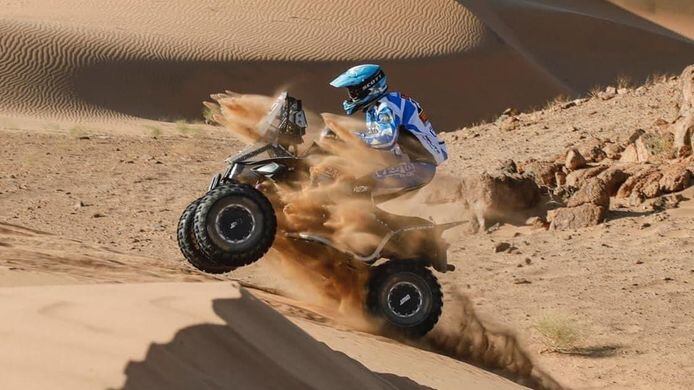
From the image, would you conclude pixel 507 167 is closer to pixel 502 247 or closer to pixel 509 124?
pixel 502 247

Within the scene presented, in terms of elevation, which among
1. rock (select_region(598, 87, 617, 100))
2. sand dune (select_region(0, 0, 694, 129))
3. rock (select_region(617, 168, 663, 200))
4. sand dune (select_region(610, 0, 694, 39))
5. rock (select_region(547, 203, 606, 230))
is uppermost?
sand dune (select_region(610, 0, 694, 39))

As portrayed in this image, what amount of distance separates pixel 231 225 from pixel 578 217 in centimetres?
693

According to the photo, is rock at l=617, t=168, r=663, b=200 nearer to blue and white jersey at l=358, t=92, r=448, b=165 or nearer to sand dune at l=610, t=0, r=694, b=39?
blue and white jersey at l=358, t=92, r=448, b=165

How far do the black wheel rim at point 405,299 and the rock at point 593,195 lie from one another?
236 inches

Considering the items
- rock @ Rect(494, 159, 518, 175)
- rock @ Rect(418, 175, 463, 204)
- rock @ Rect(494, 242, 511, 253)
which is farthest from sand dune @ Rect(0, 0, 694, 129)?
rock @ Rect(494, 242, 511, 253)

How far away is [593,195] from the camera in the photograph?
14883 millimetres

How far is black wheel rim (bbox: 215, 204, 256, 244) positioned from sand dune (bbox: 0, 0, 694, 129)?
67.1ft

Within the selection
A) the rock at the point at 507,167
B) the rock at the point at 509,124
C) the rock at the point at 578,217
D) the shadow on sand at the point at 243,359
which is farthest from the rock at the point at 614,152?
the shadow on sand at the point at 243,359

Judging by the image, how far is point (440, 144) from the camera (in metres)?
9.45

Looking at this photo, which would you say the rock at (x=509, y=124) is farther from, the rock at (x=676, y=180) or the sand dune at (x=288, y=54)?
the sand dune at (x=288, y=54)

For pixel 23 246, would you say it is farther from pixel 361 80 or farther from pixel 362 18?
pixel 362 18

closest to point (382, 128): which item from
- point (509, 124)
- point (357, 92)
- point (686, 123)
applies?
point (357, 92)

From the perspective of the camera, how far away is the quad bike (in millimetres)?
8742

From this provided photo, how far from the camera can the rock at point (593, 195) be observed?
1484 centimetres
